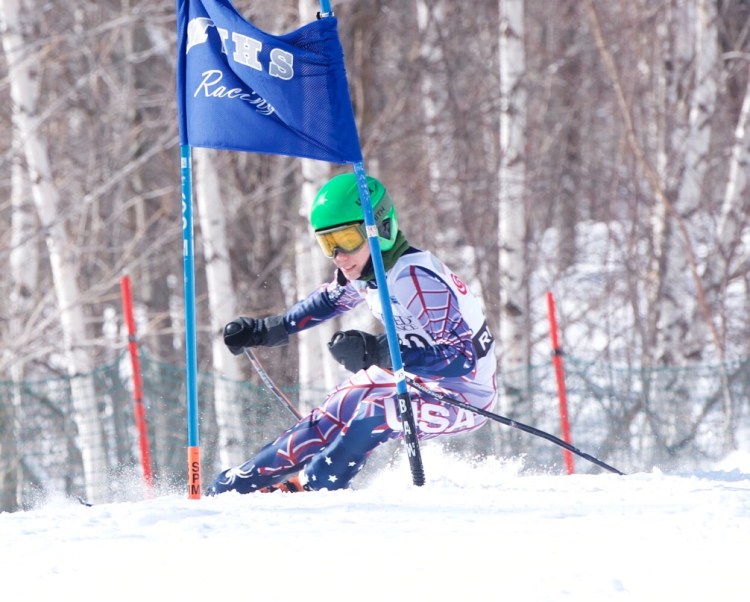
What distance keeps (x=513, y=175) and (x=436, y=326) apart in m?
5.58

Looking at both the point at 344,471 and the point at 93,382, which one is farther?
the point at 93,382

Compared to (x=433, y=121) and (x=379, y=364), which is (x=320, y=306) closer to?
(x=379, y=364)

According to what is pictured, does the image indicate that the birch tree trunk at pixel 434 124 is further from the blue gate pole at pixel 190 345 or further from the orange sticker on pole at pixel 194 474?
the orange sticker on pole at pixel 194 474

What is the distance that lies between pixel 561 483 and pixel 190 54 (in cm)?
243

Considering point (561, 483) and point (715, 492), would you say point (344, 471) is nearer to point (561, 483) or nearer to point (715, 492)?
point (561, 483)

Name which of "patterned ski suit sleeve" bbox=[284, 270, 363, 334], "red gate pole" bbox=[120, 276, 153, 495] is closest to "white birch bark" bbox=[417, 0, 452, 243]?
"red gate pole" bbox=[120, 276, 153, 495]

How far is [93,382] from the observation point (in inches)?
348

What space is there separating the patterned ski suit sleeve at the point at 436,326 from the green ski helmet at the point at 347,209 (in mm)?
236

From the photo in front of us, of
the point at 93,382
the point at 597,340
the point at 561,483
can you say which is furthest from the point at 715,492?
the point at 597,340

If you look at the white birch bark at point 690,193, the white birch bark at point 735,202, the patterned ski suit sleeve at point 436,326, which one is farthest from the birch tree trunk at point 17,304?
the white birch bark at point 735,202

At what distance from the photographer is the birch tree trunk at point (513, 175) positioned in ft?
32.6

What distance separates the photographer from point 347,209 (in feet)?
15.7

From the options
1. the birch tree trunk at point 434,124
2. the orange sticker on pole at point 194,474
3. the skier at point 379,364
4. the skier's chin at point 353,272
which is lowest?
the orange sticker on pole at point 194,474

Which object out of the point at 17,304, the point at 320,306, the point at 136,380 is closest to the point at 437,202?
the point at 17,304
